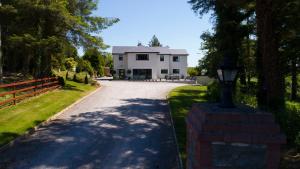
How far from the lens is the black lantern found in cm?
640

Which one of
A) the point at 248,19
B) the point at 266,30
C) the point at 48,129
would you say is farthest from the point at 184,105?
the point at 248,19

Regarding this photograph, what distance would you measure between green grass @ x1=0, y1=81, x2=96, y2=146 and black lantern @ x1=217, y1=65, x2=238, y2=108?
9.17 metres

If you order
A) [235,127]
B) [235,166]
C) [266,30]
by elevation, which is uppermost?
[266,30]

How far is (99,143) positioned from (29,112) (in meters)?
7.03

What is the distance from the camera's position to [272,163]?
18.9 ft

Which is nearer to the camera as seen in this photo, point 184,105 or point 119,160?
point 119,160

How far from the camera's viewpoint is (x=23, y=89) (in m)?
21.4

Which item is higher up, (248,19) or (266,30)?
(248,19)

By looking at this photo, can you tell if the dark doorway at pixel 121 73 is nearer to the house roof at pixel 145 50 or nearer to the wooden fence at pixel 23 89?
the house roof at pixel 145 50

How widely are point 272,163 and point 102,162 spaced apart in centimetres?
629

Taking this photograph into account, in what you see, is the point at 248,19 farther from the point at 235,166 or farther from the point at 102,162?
the point at 235,166

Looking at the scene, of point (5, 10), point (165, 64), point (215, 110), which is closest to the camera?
point (215, 110)

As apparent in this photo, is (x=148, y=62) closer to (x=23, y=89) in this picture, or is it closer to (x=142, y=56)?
(x=142, y=56)

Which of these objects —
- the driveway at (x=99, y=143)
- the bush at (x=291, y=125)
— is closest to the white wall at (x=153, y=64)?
the driveway at (x=99, y=143)
